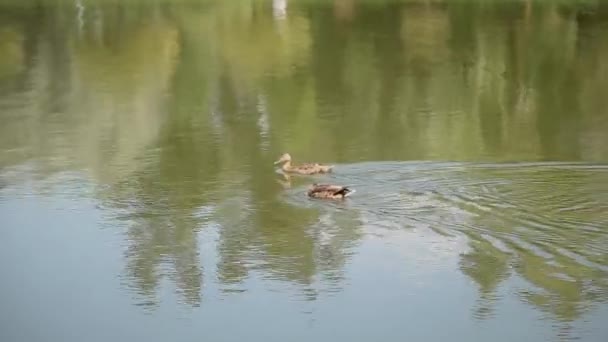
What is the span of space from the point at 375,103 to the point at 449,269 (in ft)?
27.7

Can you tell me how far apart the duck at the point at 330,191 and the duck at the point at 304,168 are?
2.90 feet

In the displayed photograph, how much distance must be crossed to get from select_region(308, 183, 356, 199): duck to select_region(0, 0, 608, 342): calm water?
110 mm

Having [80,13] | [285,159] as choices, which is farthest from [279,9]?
[285,159]

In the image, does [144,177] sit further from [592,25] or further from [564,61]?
[592,25]

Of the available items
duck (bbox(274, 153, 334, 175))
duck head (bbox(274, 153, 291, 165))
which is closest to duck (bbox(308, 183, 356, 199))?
duck (bbox(274, 153, 334, 175))

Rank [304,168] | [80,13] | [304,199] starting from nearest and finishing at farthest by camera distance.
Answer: [304,199] < [304,168] < [80,13]

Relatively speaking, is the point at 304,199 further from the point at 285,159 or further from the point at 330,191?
the point at 285,159

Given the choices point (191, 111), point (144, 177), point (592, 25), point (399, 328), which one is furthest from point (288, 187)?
point (592, 25)

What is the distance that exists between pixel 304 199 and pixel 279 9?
69.4 ft

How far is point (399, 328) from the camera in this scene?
31.2ft

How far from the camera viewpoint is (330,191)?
12391 millimetres

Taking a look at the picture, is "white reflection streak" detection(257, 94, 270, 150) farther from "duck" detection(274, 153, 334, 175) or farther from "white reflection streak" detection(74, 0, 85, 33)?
"white reflection streak" detection(74, 0, 85, 33)

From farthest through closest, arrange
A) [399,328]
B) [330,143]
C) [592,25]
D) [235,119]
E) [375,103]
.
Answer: [592,25] → [375,103] → [235,119] → [330,143] → [399,328]

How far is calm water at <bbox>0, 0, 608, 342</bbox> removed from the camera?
9.87 m
